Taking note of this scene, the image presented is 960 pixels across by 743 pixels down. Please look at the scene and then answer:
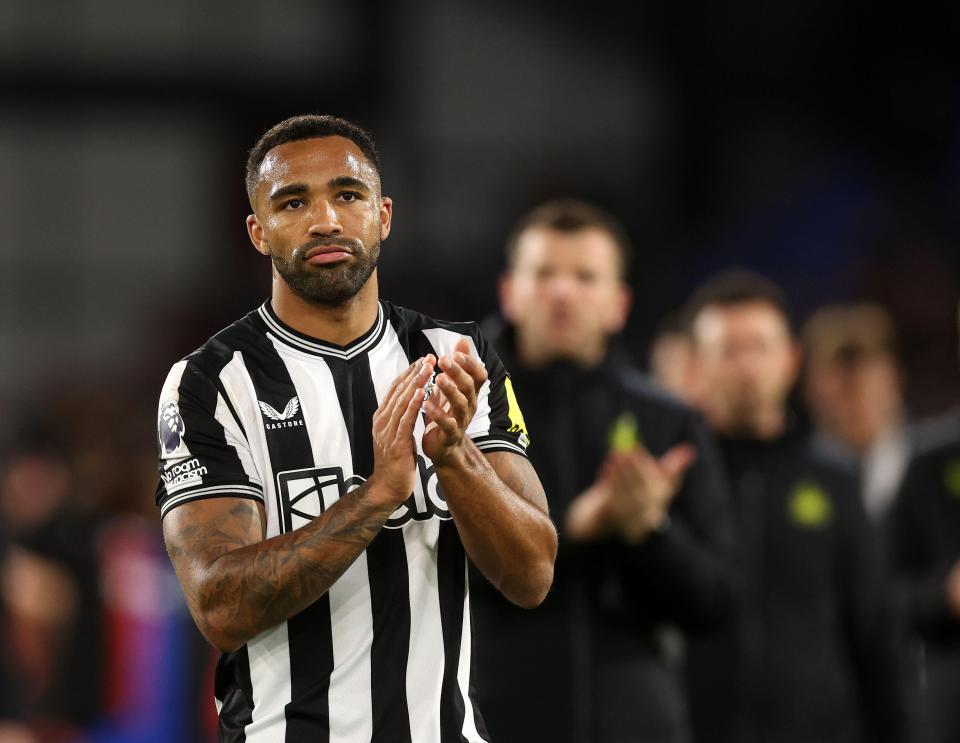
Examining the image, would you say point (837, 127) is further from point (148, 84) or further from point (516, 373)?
point (516, 373)

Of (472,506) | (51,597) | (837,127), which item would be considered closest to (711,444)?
(472,506)

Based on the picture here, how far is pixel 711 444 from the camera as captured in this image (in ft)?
16.6

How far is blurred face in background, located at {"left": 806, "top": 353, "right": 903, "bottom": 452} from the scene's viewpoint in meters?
7.35

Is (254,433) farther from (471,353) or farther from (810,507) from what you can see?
(810,507)

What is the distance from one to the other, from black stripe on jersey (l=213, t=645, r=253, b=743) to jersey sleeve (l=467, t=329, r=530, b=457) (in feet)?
1.97

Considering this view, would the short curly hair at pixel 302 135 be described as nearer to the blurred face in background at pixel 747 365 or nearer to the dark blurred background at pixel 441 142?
the blurred face in background at pixel 747 365

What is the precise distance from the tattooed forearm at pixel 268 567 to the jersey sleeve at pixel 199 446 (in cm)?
9

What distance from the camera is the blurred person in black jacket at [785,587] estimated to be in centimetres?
538

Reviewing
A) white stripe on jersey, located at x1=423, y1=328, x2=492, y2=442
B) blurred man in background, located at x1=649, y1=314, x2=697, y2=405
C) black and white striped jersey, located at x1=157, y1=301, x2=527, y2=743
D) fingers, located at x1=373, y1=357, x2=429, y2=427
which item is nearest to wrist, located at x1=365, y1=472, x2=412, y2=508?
fingers, located at x1=373, y1=357, x2=429, y2=427

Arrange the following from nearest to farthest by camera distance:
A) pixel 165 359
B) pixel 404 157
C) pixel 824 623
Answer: pixel 824 623 → pixel 165 359 → pixel 404 157

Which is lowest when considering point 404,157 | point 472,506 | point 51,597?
point 51,597

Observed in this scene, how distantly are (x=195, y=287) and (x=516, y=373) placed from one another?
11649mm

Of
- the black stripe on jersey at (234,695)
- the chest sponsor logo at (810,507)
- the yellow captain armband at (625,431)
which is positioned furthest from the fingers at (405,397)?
the chest sponsor logo at (810,507)

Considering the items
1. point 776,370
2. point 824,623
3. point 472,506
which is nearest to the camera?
point 472,506
